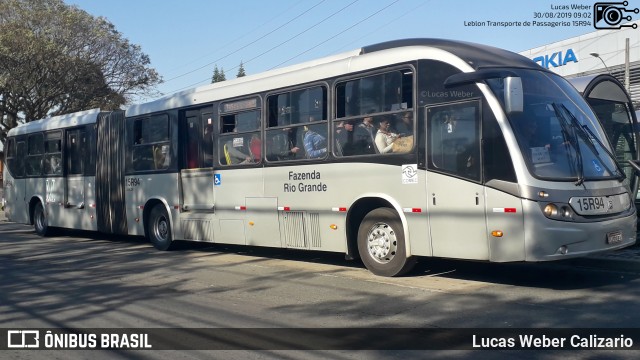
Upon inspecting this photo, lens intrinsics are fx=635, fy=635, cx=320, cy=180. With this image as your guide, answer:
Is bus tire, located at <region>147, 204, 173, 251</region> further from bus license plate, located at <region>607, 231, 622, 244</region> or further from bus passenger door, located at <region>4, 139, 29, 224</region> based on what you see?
bus license plate, located at <region>607, 231, 622, 244</region>

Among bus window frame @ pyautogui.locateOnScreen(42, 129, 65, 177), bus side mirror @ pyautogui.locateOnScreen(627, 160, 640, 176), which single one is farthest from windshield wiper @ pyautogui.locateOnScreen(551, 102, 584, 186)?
bus window frame @ pyautogui.locateOnScreen(42, 129, 65, 177)

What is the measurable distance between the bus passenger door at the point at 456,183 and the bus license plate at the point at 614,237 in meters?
1.59

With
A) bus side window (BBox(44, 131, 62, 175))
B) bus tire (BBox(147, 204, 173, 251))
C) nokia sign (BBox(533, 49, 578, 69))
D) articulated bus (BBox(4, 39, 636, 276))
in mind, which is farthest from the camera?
Result: nokia sign (BBox(533, 49, 578, 69))

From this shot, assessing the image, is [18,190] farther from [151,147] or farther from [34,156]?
[151,147]

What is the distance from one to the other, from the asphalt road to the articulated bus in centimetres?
58

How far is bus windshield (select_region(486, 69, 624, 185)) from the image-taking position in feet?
26.9

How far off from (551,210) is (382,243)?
2776mm

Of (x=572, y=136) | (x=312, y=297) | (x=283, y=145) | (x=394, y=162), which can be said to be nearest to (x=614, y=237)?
(x=572, y=136)

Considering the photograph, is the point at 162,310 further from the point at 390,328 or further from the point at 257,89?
the point at 257,89

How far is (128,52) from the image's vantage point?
35.4m

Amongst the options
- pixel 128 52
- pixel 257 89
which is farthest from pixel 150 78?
pixel 257 89

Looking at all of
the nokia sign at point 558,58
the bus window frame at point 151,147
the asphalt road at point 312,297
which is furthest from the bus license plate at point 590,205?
the nokia sign at point 558,58

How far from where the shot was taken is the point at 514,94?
797cm

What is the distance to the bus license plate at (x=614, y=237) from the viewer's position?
8.27m
